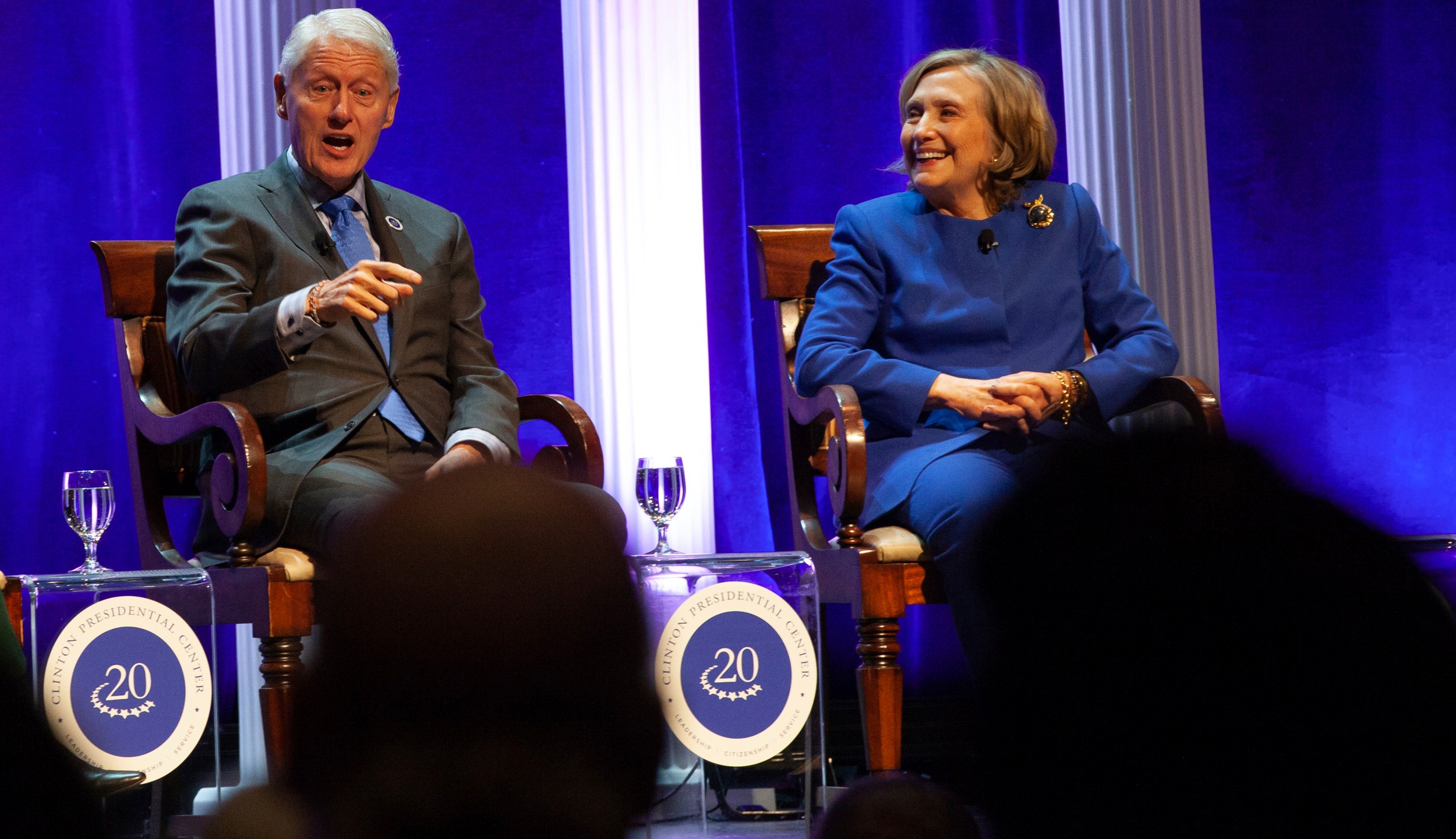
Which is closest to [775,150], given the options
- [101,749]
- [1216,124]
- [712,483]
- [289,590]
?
[712,483]

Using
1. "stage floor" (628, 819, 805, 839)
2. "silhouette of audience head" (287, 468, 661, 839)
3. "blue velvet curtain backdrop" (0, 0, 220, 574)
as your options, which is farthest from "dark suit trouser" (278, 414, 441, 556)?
"silhouette of audience head" (287, 468, 661, 839)

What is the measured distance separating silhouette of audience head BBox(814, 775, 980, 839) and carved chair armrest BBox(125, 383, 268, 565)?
1.74 m

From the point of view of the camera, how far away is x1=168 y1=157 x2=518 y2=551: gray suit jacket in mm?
2301

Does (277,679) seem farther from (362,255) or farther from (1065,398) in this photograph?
(1065,398)

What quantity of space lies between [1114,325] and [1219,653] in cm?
220

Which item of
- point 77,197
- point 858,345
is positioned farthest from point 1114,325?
point 77,197

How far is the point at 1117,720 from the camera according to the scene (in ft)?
1.80

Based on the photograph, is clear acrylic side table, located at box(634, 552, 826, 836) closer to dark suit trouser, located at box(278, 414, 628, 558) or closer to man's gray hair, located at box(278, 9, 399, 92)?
dark suit trouser, located at box(278, 414, 628, 558)

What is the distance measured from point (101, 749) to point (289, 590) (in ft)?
1.49

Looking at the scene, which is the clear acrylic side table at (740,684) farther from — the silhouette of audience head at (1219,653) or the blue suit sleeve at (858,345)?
the silhouette of audience head at (1219,653)

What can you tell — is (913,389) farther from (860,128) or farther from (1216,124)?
(1216,124)

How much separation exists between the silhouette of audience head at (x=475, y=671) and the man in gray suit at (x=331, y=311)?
5.56ft

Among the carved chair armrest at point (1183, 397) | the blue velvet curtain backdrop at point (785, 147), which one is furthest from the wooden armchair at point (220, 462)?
the carved chair armrest at point (1183, 397)

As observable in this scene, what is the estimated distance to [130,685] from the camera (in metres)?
1.79
